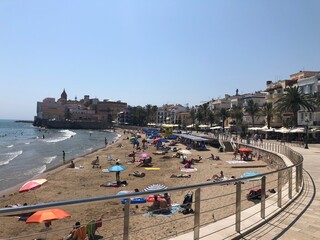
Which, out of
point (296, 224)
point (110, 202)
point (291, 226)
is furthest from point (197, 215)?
point (110, 202)

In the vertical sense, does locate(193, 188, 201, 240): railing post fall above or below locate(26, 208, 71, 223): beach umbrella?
above

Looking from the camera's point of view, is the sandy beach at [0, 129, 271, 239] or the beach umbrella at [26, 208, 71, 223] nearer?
the beach umbrella at [26, 208, 71, 223]

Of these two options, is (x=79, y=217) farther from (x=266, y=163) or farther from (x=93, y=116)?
(x=93, y=116)

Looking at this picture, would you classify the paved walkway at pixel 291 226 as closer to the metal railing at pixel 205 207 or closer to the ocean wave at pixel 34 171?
the metal railing at pixel 205 207

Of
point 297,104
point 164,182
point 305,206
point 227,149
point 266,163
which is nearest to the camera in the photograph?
point 305,206

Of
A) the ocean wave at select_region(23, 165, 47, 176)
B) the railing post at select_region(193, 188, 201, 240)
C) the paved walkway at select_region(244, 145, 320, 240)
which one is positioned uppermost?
the railing post at select_region(193, 188, 201, 240)

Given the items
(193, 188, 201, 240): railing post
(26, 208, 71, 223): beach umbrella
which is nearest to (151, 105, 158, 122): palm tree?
(26, 208, 71, 223): beach umbrella

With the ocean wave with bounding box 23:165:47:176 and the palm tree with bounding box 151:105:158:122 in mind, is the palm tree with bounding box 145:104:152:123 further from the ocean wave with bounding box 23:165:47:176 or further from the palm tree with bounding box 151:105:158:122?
the ocean wave with bounding box 23:165:47:176

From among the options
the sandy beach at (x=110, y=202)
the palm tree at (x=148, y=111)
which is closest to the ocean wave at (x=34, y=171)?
the sandy beach at (x=110, y=202)

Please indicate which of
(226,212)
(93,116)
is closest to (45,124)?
(93,116)

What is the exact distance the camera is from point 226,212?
13.4m

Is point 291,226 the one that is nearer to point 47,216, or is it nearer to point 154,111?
point 47,216

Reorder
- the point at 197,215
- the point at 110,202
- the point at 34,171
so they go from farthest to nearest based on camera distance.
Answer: the point at 34,171 → the point at 110,202 → the point at 197,215

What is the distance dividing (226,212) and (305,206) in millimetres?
5945
